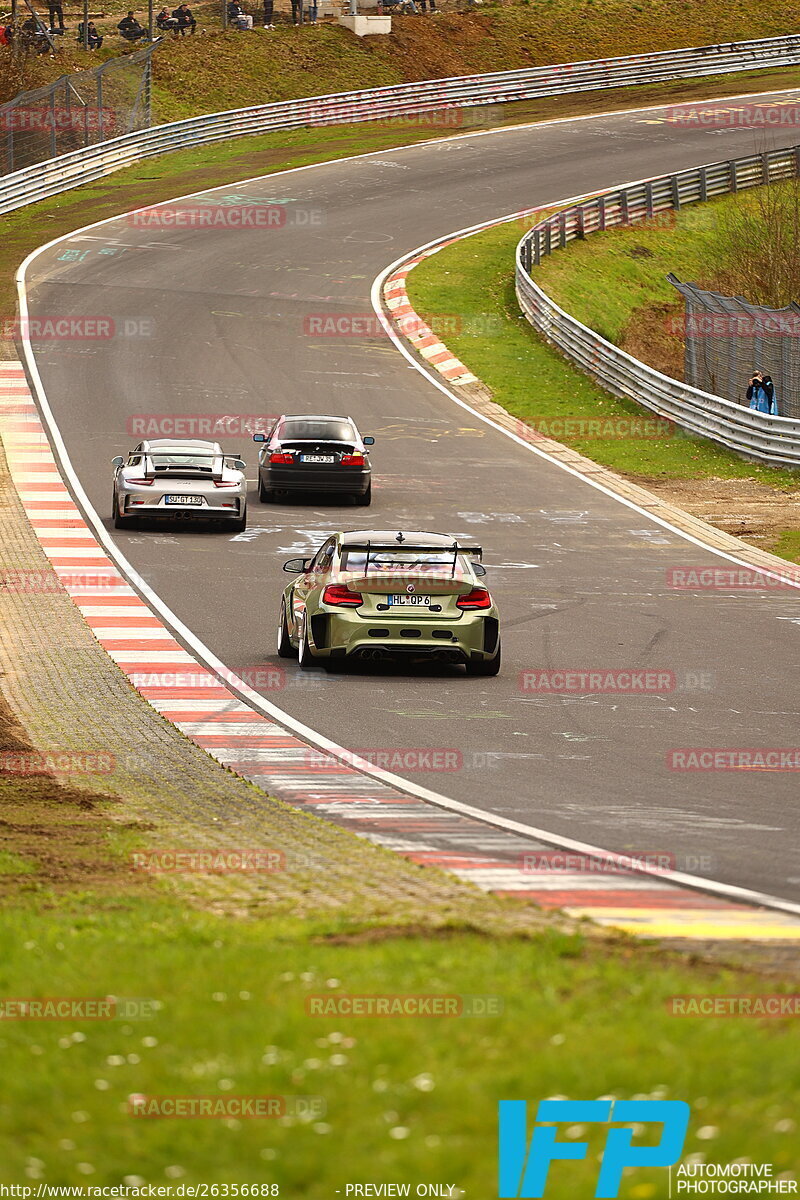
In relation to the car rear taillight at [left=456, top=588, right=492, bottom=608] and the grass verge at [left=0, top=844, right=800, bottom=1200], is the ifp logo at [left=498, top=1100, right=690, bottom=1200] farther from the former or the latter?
the car rear taillight at [left=456, top=588, right=492, bottom=608]

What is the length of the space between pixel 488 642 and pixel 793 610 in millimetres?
5988

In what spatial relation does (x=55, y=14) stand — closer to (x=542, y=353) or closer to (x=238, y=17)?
(x=238, y=17)

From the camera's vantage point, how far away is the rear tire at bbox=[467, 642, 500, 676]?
56.7 ft

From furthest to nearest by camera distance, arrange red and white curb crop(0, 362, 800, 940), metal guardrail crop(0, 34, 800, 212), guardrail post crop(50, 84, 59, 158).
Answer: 1. metal guardrail crop(0, 34, 800, 212)
2. guardrail post crop(50, 84, 59, 158)
3. red and white curb crop(0, 362, 800, 940)

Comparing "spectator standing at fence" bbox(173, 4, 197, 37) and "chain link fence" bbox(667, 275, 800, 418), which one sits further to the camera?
"spectator standing at fence" bbox(173, 4, 197, 37)

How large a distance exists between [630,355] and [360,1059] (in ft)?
125

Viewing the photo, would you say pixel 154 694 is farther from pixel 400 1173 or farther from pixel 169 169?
pixel 169 169

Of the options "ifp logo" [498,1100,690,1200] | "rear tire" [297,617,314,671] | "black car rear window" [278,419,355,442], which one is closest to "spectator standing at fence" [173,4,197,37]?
"black car rear window" [278,419,355,442]

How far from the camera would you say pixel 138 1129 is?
16.8 feet

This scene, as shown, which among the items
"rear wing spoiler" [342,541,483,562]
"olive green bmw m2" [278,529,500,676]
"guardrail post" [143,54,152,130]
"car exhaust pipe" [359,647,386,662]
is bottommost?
"car exhaust pipe" [359,647,386,662]

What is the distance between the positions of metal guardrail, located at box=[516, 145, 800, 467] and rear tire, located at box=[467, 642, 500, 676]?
16449mm

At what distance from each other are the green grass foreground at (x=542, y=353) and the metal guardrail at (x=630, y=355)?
353 millimetres

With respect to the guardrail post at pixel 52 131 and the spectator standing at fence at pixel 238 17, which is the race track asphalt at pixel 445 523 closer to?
the guardrail post at pixel 52 131

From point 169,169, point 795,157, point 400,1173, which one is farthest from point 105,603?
point 795,157
